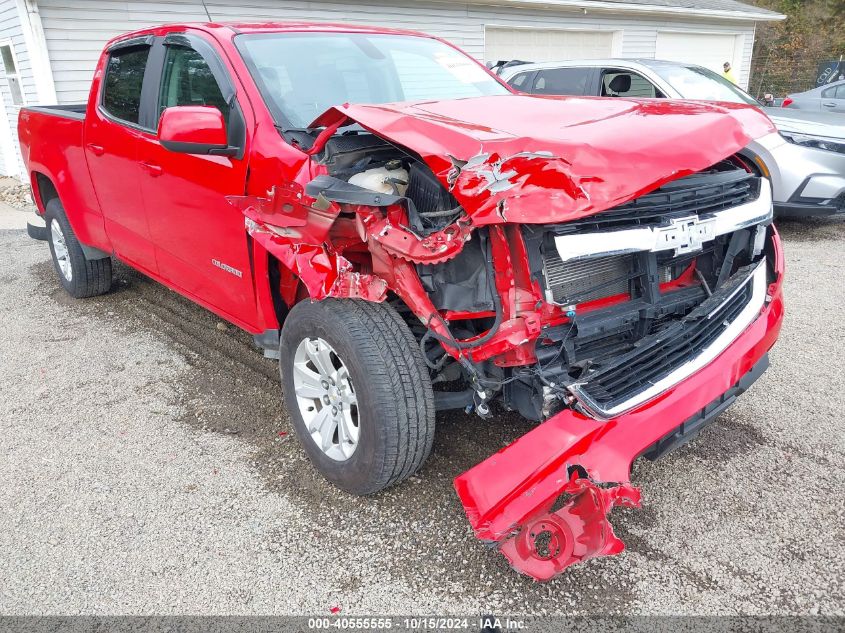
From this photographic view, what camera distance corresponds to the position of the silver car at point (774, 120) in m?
6.30

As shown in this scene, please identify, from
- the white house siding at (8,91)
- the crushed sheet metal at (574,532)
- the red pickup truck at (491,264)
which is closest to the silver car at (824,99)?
the red pickup truck at (491,264)

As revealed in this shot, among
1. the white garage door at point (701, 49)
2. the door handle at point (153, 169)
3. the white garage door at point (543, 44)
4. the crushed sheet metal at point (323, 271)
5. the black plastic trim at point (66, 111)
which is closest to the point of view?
the crushed sheet metal at point (323, 271)

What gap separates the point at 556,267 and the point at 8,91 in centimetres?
1198

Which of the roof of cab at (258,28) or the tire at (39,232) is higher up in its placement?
the roof of cab at (258,28)

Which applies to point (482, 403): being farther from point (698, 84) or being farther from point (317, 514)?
point (698, 84)

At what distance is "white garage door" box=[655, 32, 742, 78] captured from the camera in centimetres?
1738

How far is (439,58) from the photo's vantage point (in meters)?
3.98

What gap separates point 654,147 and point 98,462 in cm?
286

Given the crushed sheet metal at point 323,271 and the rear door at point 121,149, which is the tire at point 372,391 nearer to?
the crushed sheet metal at point 323,271

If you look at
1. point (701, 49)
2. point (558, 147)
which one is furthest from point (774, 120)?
point (701, 49)

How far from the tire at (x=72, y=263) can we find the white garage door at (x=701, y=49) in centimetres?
1585

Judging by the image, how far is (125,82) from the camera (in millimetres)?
4168

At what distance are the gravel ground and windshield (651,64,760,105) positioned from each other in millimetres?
3687

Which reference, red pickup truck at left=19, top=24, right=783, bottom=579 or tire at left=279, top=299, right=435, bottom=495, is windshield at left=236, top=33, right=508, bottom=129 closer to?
red pickup truck at left=19, top=24, right=783, bottom=579
